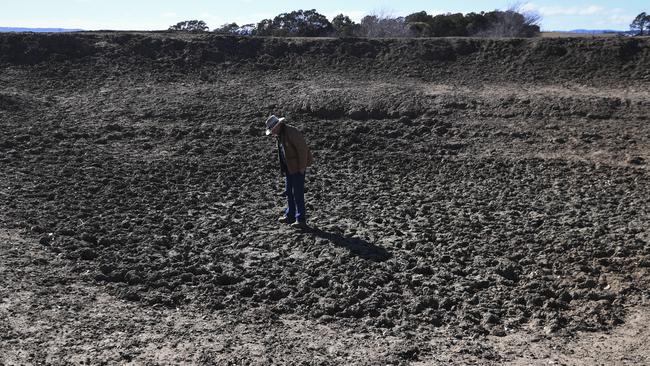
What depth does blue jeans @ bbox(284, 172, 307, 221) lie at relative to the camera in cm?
948

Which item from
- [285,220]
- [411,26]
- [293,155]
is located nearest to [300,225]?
[285,220]

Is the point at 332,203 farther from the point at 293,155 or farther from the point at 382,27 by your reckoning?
the point at 382,27

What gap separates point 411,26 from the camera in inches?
1096

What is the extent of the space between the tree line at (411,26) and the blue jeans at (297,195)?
17670 mm

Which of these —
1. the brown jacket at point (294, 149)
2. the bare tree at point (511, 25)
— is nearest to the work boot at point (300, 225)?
the brown jacket at point (294, 149)

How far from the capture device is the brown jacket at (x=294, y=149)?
9.30 metres

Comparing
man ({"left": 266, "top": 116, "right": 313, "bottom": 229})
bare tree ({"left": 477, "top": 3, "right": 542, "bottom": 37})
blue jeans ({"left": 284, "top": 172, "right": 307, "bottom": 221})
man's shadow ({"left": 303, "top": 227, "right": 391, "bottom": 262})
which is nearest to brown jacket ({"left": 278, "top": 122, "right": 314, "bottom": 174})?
man ({"left": 266, "top": 116, "right": 313, "bottom": 229})

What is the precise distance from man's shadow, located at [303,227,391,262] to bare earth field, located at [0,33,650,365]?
0.04 m

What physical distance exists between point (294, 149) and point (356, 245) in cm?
141

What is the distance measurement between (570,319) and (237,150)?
904 cm

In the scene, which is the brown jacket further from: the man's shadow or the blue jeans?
the man's shadow

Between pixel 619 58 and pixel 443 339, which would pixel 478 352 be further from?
pixel 619 58

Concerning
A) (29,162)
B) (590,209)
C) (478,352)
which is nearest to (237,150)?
(29,162)

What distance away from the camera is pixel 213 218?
1028cm
